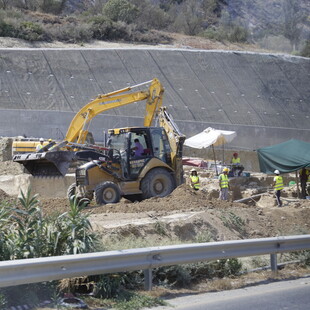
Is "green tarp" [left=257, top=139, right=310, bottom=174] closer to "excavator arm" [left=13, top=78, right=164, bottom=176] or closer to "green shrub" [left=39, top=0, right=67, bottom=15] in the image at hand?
"excavator arm" [left=13, top=78, right=164, bottom=176]

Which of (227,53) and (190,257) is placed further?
(227,53)

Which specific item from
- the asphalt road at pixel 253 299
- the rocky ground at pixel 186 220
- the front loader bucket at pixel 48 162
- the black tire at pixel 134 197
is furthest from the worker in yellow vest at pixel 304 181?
the asphalt road at pixel 253 299

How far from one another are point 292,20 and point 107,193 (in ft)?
224

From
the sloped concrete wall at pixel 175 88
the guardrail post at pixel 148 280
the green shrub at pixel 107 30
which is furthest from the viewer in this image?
the green shrub at pixel 107 30

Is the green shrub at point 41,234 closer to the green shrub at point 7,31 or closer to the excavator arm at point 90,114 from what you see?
the excavator arm at point 90,114

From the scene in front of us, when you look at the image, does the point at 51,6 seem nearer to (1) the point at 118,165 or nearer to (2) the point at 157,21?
(2) the point at 157,21

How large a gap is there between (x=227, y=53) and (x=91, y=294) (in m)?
36.3

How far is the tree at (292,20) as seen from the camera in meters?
76.3

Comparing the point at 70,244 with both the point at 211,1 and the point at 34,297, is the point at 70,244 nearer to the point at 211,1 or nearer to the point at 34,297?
→ the point at 34,297

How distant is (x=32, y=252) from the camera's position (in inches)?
315

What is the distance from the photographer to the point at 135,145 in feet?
58.4

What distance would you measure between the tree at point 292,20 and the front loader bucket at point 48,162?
61291mm

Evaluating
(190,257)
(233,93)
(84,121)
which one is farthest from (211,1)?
(190,257)

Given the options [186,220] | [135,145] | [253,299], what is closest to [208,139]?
[135,145]
